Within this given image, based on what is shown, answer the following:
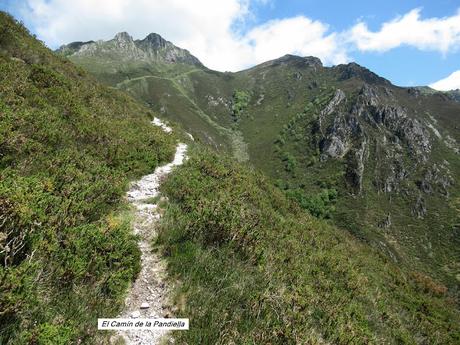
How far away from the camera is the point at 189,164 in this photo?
54.9 ft

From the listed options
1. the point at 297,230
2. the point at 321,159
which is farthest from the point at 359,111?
the point at 297,230

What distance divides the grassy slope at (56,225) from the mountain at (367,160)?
321 ft

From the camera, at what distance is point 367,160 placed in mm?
144875

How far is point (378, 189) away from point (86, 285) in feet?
461

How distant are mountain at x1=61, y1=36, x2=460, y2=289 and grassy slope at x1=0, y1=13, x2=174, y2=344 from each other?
321 feet

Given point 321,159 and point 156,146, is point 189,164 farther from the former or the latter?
point 321,159

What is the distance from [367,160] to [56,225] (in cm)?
15197

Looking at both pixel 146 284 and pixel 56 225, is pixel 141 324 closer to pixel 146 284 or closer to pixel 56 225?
pixel 146 284

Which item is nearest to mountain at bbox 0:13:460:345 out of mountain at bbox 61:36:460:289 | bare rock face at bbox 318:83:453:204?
mountain at bbox 61:36:460:289

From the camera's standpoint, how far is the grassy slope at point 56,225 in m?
4.12

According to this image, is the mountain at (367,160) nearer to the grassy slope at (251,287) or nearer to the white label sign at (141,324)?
the grassy slope at (251,287)

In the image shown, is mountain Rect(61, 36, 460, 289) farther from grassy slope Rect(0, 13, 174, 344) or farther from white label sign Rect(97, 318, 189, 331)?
white label sign Rect(97, 318, 189, 331)

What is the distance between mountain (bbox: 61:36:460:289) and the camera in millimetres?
110250

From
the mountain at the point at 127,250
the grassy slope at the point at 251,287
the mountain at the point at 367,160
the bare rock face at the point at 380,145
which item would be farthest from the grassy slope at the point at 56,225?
the bare rock face at the point at 380,145
